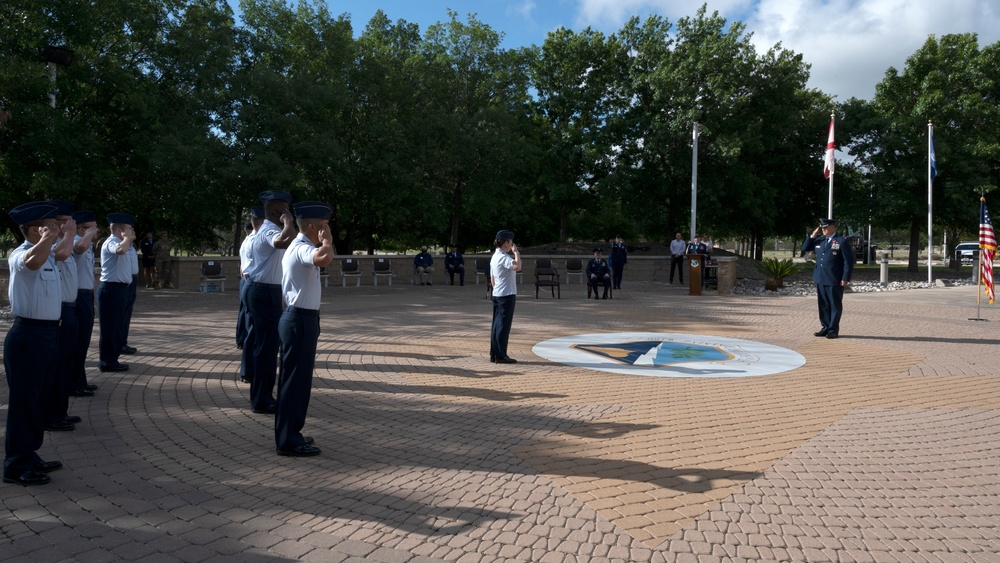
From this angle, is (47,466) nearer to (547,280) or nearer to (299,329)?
(299,329)

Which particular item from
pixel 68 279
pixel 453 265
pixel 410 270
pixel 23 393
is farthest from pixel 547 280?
pixel 23 393

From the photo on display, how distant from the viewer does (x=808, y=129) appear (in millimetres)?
36438

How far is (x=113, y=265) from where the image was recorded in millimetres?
8617

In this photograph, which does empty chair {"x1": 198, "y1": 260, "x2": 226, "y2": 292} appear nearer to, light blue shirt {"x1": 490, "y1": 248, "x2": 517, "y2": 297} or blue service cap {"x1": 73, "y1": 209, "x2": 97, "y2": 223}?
blue service cap {"x1": 73, "y1": 209, "x2": 97, "y2": 223}

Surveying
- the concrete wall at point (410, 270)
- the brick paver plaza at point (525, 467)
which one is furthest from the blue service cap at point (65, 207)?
the concrete wall at point (410, 270)

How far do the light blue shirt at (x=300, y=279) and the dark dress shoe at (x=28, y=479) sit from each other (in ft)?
6.54

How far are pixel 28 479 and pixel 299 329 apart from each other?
2.01 m

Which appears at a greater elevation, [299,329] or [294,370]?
[299,329]

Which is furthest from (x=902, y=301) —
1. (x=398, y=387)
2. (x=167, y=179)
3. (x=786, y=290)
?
(x=167, y=179)

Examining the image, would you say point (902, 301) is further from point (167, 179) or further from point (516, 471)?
point (167, 179)

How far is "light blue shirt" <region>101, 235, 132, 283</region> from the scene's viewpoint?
861 cm

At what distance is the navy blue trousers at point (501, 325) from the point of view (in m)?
9.54

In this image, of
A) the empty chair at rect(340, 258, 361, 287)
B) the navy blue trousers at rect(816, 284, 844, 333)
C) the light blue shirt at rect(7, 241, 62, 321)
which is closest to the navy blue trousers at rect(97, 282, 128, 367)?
the light blue shirt at rect(7, 241, 62, 321)

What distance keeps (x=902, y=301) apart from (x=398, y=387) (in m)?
16.3
